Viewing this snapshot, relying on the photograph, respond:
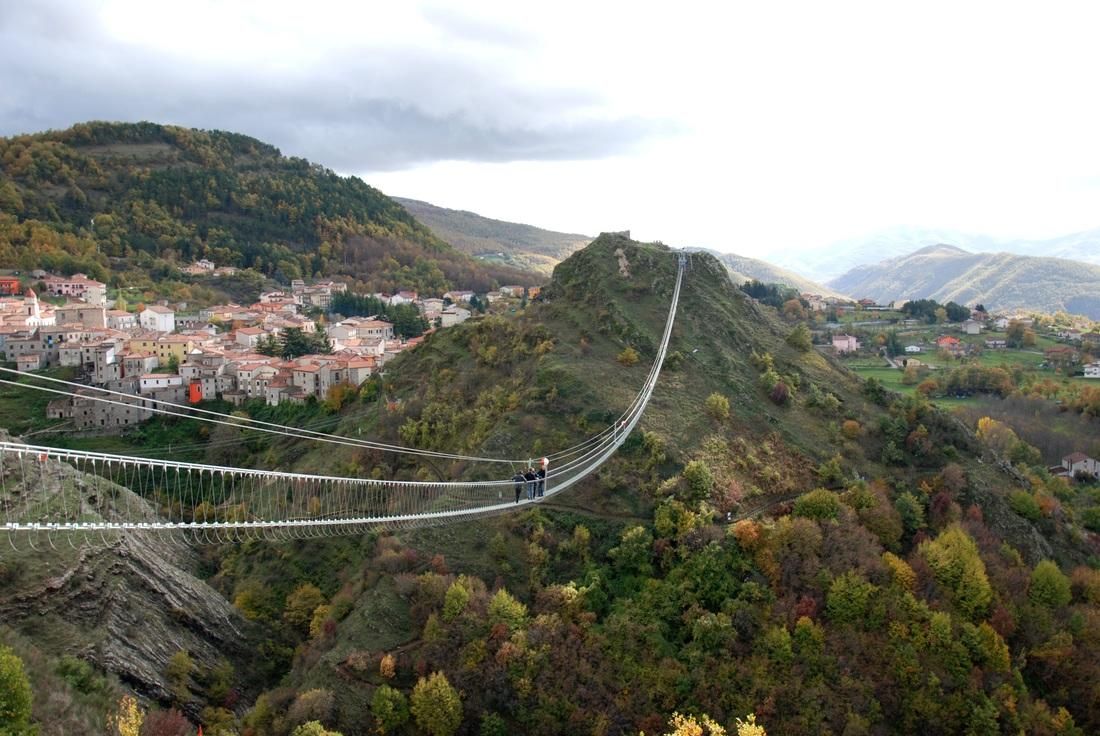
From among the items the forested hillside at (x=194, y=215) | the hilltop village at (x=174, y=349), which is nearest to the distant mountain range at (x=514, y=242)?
the forested hillside at (x=194, y=215)

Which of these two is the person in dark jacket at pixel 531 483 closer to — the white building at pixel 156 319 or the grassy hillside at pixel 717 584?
the grassy hillside at pixel 717 584

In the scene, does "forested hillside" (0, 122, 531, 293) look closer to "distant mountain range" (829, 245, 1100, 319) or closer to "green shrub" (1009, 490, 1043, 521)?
"green shrub" (1009, 490, 1043, 521)

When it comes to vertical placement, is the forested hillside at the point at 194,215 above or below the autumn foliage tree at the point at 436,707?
above

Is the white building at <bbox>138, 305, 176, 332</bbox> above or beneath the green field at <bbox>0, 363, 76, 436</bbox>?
above

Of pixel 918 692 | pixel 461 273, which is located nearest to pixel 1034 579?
pixel 918 692

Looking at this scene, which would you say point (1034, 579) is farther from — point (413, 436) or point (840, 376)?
point (413, 436)

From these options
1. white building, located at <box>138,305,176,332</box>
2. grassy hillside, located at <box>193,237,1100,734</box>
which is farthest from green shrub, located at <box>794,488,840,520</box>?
white building, located at <box>138,305,176,332</box>
